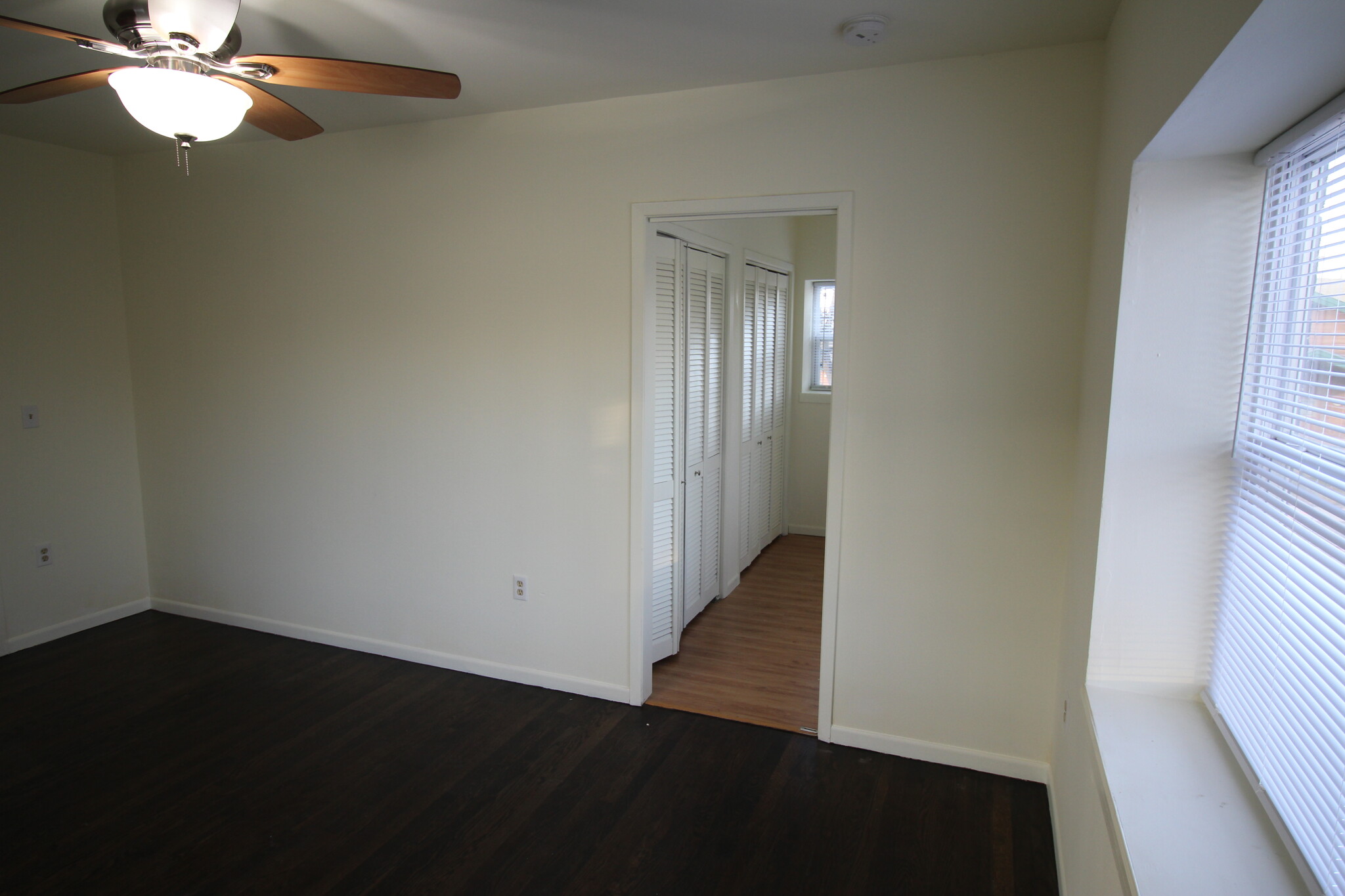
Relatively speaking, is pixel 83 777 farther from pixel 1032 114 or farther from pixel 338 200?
pixel 1032 114

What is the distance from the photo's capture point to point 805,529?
592cm

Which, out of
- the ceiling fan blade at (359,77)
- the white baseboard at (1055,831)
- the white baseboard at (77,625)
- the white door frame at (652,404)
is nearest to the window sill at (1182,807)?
the white baseboard at (1055,831)

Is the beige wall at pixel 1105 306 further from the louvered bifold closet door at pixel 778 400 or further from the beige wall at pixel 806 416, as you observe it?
the beige wall at pixel 806 416

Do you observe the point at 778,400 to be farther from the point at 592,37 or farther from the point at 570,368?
the point at 592,37

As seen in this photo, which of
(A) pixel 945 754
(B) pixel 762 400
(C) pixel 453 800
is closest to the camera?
(C) pixel 453 800

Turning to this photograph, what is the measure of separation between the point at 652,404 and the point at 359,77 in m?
1.55

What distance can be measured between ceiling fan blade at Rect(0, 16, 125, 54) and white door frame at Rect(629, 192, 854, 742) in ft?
5.38

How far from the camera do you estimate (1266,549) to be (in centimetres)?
140

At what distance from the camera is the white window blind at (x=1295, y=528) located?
1.14 m

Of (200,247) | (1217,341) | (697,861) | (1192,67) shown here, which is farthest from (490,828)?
(200,247)

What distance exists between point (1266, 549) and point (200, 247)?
428 cm

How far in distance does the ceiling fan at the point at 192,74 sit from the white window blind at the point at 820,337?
14.0 feet

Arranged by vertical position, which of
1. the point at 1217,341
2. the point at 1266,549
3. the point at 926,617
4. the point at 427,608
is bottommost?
the point at 427,608

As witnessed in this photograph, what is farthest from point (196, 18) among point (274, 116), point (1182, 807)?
point (1182, 807)
